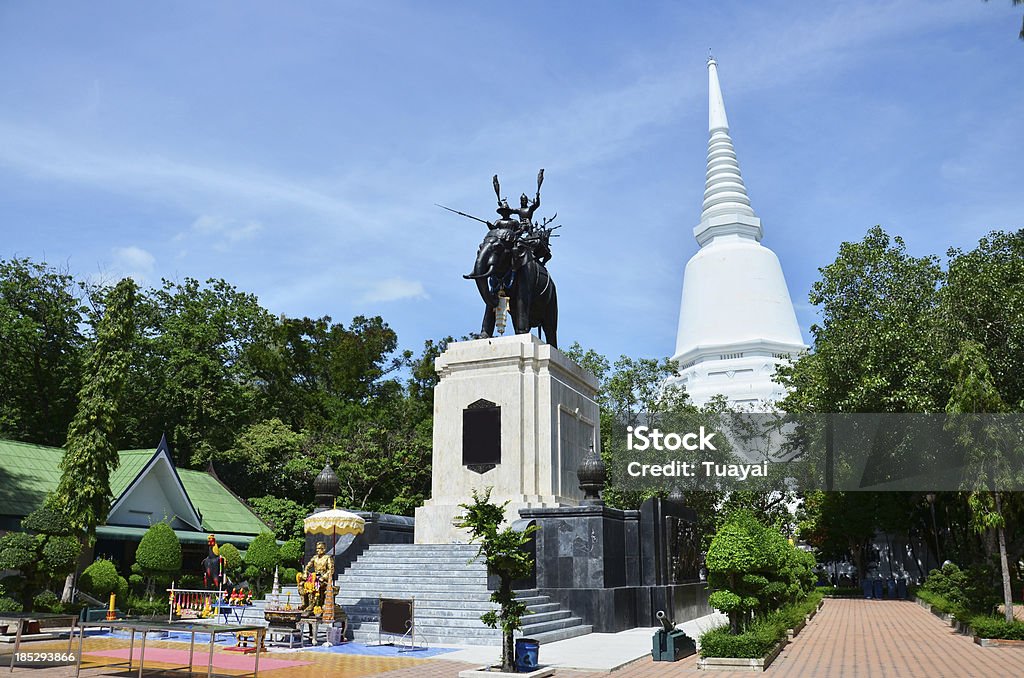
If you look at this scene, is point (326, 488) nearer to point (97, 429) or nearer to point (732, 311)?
point (97, 429)

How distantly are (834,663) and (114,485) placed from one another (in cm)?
2414

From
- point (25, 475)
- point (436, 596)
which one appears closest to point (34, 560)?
point (436, 596)

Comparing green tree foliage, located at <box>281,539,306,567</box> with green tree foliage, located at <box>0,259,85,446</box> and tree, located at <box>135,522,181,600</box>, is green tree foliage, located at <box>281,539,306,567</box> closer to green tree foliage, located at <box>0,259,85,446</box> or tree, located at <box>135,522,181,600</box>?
tree, located at <box>135,522,181,600</box>

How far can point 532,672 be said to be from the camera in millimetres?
12461

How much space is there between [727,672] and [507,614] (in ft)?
12.4

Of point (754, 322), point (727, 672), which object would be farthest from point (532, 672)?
point (754, 322)

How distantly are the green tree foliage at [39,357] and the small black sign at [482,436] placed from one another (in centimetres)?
2571

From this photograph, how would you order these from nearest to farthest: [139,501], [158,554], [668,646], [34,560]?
[668,646] < [34,560] < [158,554] < [139,501]

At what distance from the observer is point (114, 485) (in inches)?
1160

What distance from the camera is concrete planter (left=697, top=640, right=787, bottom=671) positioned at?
44.9 feet

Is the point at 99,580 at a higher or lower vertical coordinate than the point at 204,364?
lower

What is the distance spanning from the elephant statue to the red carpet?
12.2m

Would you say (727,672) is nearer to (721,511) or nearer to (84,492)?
(84,492)
